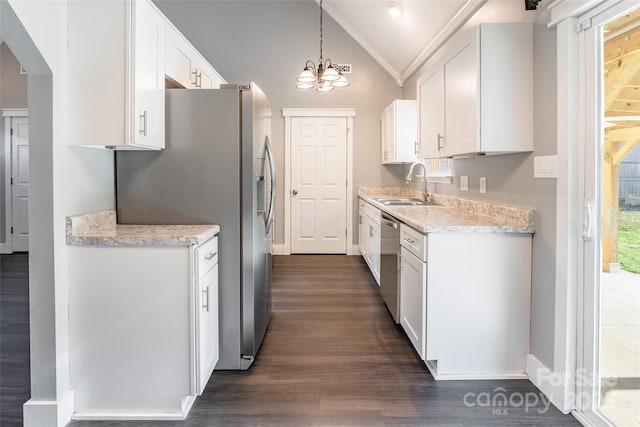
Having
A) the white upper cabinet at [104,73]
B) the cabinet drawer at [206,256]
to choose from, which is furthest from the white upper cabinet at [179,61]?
the cabinet drawer at [206,256]

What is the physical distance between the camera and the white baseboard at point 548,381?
77.2 inches

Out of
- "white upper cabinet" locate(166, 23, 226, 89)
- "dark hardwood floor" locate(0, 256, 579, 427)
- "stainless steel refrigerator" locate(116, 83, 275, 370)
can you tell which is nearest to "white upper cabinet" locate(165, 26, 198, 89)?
"white upper cabinet" locate(166, 23, 226, 89)

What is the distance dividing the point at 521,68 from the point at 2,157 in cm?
720

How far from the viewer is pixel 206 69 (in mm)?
3730

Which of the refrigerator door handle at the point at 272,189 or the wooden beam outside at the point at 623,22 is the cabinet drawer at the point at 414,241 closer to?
the refrigerator door handle at the point at 272,189

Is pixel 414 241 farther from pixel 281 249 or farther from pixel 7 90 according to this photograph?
pixel 7 90

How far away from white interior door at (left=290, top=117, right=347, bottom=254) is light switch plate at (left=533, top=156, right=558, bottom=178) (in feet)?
13.2

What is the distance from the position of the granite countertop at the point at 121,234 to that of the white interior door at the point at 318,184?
4001 mm

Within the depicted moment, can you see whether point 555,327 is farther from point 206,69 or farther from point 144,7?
point 206,69

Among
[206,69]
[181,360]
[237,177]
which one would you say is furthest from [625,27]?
[206,69]

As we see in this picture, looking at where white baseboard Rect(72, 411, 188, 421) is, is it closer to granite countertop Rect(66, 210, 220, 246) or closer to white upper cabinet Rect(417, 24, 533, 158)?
granite countertop Rect(66, 210, 220, 246)

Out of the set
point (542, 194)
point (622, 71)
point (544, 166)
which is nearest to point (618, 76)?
point (622, 71)

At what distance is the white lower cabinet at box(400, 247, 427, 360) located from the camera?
2252 millimetres

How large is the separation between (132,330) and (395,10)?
12.5 feet
